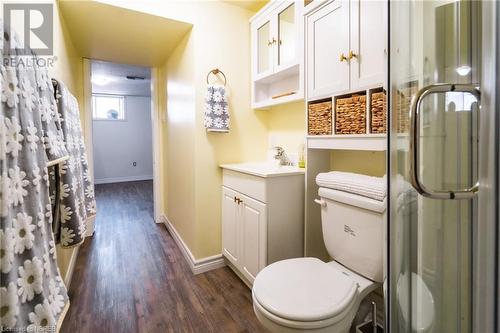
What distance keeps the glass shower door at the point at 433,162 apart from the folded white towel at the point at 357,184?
1.48 ft

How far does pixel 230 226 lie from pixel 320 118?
109 centimetres

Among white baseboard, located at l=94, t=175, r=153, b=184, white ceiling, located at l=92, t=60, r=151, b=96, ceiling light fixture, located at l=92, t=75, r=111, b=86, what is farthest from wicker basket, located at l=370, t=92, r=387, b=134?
white baseboard, located at l=94, t=175, r=153, b=184

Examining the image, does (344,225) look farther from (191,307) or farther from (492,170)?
(191,307)

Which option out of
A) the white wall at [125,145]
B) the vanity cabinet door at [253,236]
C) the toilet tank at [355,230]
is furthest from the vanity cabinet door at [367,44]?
the white wall at [125,145]

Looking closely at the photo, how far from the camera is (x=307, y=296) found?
1064mm

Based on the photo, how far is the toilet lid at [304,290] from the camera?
3.24ft

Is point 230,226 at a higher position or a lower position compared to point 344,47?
lower

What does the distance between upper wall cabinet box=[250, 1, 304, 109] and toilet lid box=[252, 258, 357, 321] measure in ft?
3.54

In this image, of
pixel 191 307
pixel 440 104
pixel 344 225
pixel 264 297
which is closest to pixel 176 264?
pixel 191 307

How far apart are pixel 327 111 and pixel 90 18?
196 cm

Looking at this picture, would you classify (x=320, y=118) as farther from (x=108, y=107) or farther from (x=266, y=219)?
(x=108, y=107)

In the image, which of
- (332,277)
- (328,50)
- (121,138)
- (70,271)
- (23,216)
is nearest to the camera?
(23,216)

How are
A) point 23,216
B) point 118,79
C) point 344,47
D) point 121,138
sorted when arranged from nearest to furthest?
point 23,216, point 344,47, point 118,79, point 121,138

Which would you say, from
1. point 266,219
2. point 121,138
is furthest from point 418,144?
point 121,138
